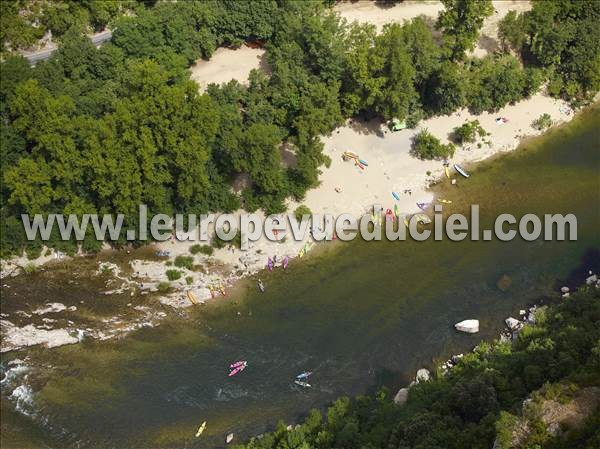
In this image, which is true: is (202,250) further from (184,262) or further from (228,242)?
(228,242)

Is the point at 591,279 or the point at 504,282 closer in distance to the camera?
the point at 591,279

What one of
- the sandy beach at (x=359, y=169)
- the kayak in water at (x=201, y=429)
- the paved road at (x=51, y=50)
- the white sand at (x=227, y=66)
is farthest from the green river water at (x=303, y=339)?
the paved road at (x=51, y=50)

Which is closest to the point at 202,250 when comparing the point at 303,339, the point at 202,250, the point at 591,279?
the point at 202,250

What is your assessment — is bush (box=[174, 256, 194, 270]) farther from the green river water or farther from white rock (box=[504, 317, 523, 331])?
white rock (box=[504, 317, 523, 331])

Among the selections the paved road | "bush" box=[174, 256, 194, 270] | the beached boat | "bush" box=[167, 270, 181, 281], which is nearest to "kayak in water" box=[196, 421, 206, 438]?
"bush" box=[167, 270, 181, 281]

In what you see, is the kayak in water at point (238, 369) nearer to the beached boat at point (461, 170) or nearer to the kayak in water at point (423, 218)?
the kayak in water at point (423, 218)

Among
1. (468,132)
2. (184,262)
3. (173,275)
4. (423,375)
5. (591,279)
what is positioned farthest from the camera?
(468,132)
